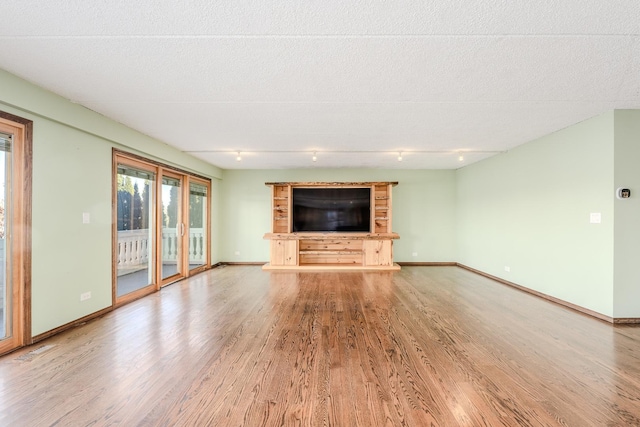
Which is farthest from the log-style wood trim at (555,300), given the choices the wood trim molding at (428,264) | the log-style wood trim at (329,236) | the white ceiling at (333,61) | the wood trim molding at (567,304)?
the white ceiling at (333,61)

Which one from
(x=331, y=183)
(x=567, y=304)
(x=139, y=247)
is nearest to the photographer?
(x=567, y=304)

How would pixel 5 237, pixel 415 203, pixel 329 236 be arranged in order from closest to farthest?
1. pixel 5 237
2. pixel 329 236
3. pixel 415 203

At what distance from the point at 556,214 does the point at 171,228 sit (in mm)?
6328

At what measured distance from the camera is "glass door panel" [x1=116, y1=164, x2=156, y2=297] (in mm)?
3992

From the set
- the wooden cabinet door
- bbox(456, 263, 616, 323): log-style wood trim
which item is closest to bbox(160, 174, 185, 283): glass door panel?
the wooden cabinet door

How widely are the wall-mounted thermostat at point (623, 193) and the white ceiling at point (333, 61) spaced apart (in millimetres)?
931

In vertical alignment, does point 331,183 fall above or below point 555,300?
above

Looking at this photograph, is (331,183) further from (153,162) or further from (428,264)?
(153,162)

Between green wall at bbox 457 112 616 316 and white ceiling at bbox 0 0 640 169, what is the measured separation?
16.4 inches

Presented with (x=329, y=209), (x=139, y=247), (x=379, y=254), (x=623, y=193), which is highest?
(x=623, y=193)

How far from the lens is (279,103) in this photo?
9.83 ft

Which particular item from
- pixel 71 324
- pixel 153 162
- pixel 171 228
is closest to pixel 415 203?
pixel 171 228

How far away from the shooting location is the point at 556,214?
3945 mm

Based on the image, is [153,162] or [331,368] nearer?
[331,368]
